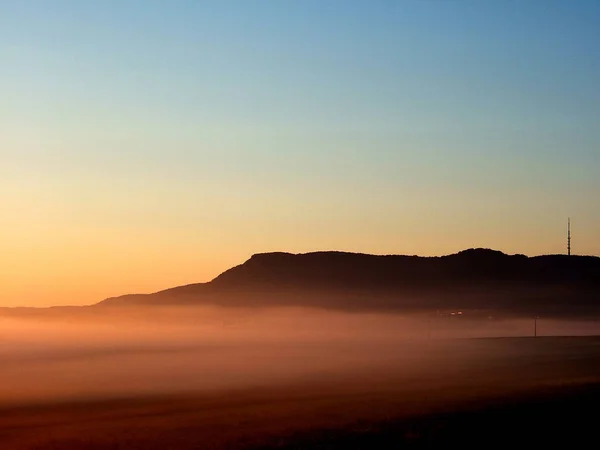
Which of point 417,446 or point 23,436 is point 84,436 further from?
point 417,446

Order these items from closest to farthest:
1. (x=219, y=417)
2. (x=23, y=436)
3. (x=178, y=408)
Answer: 1. (x=23, y=436)
2. (x=219, y=417)
3. (x=178, y=408)

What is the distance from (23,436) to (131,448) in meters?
18.6

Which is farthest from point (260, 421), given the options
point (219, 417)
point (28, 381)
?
point (28, 381)

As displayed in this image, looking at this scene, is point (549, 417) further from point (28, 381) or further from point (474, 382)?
point (28, 381)

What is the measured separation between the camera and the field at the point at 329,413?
236 ft

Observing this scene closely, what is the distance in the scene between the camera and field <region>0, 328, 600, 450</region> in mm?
71938

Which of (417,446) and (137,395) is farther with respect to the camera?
(137,395)

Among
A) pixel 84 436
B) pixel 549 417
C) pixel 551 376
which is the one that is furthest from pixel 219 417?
pixel 551 376

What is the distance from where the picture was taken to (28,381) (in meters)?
190

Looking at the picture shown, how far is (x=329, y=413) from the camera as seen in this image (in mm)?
90625

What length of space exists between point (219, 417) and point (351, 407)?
12475mm

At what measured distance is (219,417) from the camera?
307 feet

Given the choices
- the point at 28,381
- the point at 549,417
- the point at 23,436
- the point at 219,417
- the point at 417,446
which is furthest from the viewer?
the point at 28,381

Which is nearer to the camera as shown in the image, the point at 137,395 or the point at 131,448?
the point at 131,448
